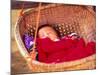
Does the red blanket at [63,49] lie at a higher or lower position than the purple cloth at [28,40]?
lower

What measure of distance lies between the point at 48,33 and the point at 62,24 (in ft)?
0.34

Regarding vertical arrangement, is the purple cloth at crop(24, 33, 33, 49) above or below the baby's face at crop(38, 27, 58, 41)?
below

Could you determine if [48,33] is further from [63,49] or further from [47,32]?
[63,49]

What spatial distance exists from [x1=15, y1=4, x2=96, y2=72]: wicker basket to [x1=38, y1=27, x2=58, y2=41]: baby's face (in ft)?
0.12

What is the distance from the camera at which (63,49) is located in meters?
1.13

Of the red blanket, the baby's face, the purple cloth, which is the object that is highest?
the baby's face

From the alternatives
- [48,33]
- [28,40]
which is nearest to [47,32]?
[48,33]

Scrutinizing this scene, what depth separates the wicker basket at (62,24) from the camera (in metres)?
1.07

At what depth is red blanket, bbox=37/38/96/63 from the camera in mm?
1095

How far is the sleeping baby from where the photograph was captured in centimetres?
110

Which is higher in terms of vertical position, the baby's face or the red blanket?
the baby's face

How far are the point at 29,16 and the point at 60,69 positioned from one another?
1.20 feet

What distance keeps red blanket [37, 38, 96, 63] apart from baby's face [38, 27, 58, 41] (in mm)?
24
